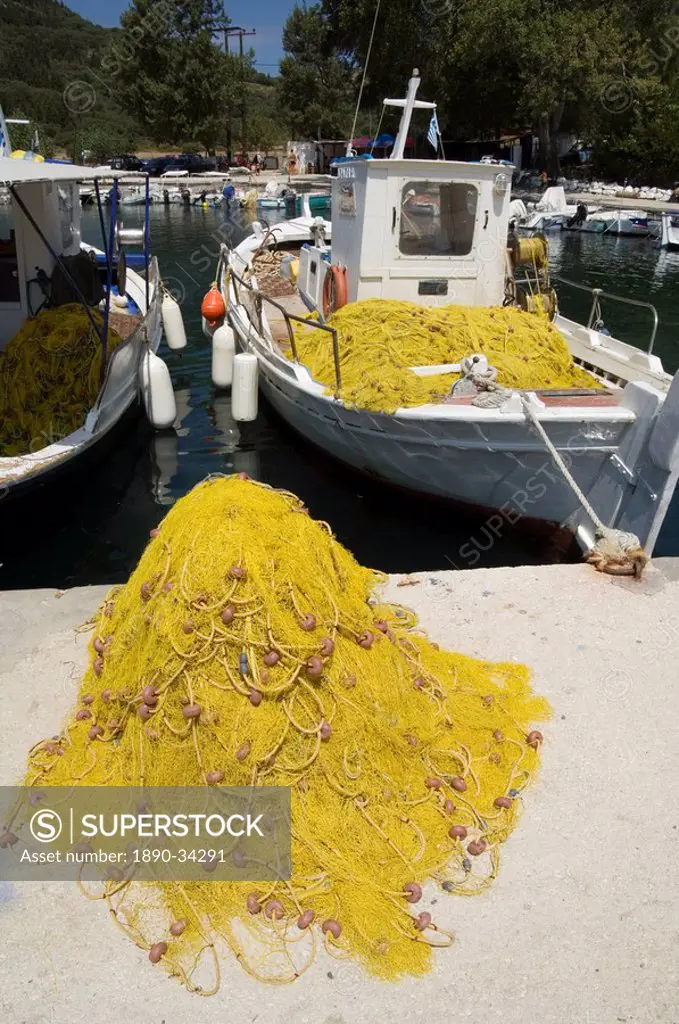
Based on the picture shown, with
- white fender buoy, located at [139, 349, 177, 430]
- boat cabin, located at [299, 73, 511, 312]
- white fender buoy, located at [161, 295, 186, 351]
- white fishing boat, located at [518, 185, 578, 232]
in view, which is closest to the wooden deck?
boat cabin, located at [299, 73, 511, 312]

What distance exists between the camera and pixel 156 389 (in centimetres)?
959

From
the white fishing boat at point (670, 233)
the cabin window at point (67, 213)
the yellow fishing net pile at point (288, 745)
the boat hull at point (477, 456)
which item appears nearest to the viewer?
the yellow fishing net pile at point (288, 745)

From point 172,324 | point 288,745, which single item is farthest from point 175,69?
point 288,745

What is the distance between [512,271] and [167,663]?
302 inches

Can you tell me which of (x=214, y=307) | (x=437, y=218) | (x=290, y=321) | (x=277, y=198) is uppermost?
(x=437, y=218)

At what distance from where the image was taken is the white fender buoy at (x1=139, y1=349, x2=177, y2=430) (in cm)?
953

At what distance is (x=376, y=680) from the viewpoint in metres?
3.63

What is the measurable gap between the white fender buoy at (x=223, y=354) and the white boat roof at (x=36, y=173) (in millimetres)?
3681

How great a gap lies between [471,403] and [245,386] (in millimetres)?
3771

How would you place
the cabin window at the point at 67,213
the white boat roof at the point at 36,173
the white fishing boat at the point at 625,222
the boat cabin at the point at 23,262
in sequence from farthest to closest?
1. the white fishing boat at the point at 625,222
2. the cabin window at the point at 67,213
3. the boat cabin at the point at 23,262
4. the white boat roof at the point at 36,173

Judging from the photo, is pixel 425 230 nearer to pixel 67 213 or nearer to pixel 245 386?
pixel 245 386

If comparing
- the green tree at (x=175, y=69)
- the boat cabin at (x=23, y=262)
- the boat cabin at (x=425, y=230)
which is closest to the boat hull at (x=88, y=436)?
the boat cabin at (x=23, y=262)

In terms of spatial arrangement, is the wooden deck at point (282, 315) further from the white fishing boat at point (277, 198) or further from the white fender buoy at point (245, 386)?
the white fishing boat at point (277, 198)

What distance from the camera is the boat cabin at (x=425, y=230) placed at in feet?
27.7
